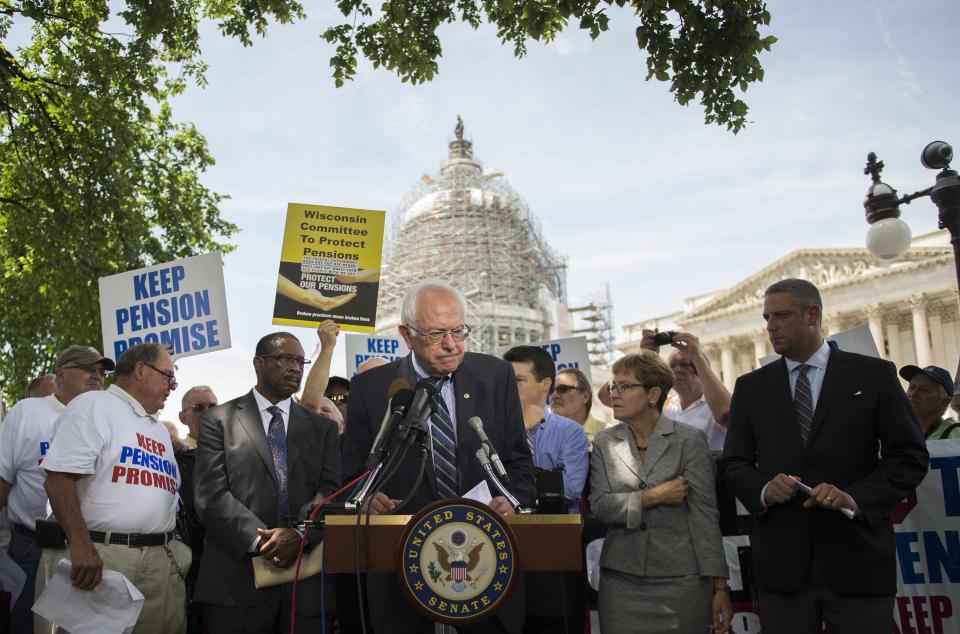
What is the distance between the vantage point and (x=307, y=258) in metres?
8.36

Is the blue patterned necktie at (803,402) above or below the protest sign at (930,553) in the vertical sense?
above

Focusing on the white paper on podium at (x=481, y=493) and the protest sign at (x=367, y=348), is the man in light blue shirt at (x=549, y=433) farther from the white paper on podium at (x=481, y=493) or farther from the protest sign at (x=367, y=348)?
the protest sign at (x=367, y=348)

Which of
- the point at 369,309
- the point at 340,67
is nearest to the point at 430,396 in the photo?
the point at 369,309

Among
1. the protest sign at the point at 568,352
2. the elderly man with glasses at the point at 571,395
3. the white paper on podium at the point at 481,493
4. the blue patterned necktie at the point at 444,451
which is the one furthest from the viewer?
the protest sign at the point at 568,352

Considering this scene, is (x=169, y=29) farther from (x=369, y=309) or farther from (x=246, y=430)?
(x=246, y=430)

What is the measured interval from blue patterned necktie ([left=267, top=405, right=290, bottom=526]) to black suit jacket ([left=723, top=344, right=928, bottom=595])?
2460mm

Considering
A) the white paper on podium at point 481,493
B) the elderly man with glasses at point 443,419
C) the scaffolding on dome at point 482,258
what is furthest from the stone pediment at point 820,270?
the white paper on podium at point 481,493

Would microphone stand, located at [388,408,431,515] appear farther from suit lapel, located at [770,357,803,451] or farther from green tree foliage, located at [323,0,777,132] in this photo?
green tree foliage, located at [323,0,777,132]

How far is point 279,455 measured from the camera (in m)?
5.01

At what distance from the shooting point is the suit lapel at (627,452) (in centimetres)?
478

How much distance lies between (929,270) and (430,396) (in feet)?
192

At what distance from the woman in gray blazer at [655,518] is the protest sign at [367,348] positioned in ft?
22.3

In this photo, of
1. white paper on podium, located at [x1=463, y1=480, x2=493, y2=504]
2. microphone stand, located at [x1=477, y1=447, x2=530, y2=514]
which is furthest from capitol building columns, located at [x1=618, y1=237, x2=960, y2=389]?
microphone stand, located at [x1=477, y1=447, x2=530, y2=514]

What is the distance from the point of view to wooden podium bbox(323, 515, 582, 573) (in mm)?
→ 2959
